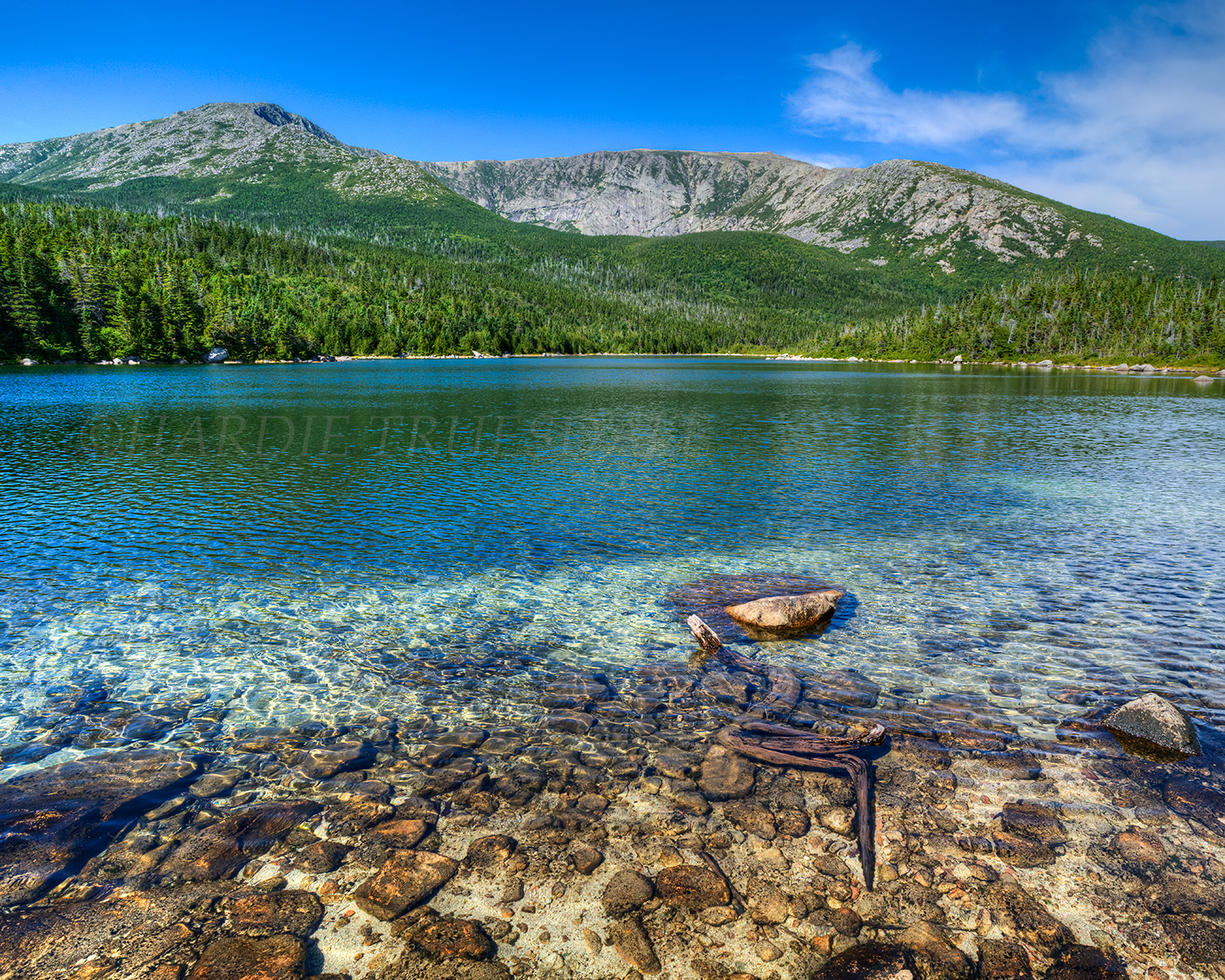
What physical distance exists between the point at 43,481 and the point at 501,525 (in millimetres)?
23369

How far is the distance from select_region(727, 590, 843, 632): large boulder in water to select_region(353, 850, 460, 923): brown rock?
30.2ft

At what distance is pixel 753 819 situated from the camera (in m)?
8.09

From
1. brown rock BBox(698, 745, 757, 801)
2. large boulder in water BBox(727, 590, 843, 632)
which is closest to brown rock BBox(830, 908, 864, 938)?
brown rock BBox(698, 745, 757, 801)

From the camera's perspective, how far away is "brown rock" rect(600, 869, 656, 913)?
22.0ft

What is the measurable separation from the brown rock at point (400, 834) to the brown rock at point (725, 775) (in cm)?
376

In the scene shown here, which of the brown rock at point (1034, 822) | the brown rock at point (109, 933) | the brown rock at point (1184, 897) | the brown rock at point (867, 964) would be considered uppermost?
the brown rock at point (109, 933)

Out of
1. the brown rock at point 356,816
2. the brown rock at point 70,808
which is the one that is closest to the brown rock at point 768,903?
the brown rock at point 356,816

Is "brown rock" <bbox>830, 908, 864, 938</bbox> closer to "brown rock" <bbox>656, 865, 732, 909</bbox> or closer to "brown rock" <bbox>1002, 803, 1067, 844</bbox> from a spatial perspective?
"brown rock" <bbox>656, 865, 732, 909</bbox>

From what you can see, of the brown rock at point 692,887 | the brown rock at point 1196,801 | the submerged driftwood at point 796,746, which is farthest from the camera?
the submerged driftwood at point 796,746

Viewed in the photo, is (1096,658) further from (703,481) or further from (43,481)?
(43,481)

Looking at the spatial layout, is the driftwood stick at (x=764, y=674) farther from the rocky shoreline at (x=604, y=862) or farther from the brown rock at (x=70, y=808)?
the brown rock at (x=70, y=808)

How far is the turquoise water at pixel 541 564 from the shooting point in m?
11.9

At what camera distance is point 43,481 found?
96.6 ft

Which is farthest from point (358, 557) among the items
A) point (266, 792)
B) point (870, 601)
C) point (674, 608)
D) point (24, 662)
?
point (870, 601)
